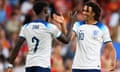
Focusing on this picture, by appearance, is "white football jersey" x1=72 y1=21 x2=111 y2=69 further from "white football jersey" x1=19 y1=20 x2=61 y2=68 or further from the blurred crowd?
the blurred crowd

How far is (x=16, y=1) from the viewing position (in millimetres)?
23188

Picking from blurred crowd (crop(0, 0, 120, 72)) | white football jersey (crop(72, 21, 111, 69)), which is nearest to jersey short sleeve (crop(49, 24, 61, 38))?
white football jersey (crop(72, 21, 111, 69))

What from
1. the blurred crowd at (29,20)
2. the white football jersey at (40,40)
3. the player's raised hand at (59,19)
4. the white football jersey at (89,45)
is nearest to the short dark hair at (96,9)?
the white football jersey at (89,45)

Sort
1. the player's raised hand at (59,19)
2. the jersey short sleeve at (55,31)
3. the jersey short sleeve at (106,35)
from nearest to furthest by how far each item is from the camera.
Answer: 1. the player's raised hand at (59,19)
2. the jersey short sleeve at (55,31)
3. the jersey short sleeve at (106,35)

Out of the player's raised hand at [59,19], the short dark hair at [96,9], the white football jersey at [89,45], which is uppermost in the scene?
the short dark hair at [96,9]

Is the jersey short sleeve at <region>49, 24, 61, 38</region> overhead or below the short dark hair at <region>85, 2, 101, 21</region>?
below

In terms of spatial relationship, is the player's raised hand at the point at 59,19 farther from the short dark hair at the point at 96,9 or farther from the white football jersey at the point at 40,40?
the short dark hair at the point at 96,9

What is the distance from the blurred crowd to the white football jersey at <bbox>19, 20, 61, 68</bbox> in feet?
18.9

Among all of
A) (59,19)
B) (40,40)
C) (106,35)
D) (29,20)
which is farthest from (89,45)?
(29,20)

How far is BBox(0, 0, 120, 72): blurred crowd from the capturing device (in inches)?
743

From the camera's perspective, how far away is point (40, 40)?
11930mm

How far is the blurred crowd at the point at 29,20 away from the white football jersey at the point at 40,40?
576cm

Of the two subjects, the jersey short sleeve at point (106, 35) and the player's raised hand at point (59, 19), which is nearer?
the player's raised hand at point (59, 19)

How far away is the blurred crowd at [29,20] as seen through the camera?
743 inches
